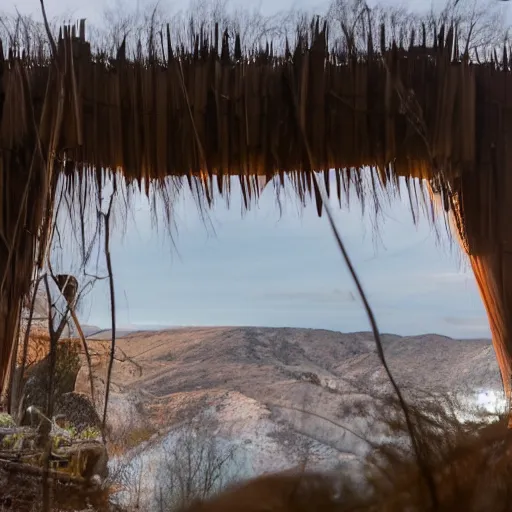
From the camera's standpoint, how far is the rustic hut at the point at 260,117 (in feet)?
2.53

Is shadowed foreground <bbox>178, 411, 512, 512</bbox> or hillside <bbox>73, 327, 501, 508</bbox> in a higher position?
shadowed foreground <bbox>178, 411, 512, 512</bbox>

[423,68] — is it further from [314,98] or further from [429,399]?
[429,399]

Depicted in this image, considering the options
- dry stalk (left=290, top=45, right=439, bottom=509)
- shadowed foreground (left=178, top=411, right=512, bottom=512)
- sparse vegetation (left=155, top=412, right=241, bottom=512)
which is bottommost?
sparse vegetation (left=155, top=412, right=241, bottom=512)

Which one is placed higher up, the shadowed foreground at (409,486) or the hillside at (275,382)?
the shadowed foreground at (409,486)

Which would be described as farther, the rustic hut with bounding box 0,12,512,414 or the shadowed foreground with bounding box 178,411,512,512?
the rustic hut with bounding box 0,12,512,414

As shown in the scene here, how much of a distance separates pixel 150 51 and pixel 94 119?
0.12m

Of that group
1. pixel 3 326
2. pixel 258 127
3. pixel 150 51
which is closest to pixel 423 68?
pixel 258 127

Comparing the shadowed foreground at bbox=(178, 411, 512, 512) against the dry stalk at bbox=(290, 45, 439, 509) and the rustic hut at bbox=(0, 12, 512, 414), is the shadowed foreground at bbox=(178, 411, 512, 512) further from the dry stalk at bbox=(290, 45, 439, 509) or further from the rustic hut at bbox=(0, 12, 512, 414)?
the rustic hut at bbox=(0, 12, 512, 414)

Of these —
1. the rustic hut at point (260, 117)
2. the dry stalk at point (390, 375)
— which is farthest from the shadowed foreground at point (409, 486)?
the rustic hut at point (260, 117)

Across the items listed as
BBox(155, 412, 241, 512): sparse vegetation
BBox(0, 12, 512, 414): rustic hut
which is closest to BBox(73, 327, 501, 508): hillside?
BBox(155, 412, 241, 512): sparse vegetation

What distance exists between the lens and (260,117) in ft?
2.59

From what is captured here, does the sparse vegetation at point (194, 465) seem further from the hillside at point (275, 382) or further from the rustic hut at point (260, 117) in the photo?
the rustic hut at point (260, 117)

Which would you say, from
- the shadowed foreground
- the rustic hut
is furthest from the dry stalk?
the rustic hut

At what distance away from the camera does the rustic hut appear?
77 cm
